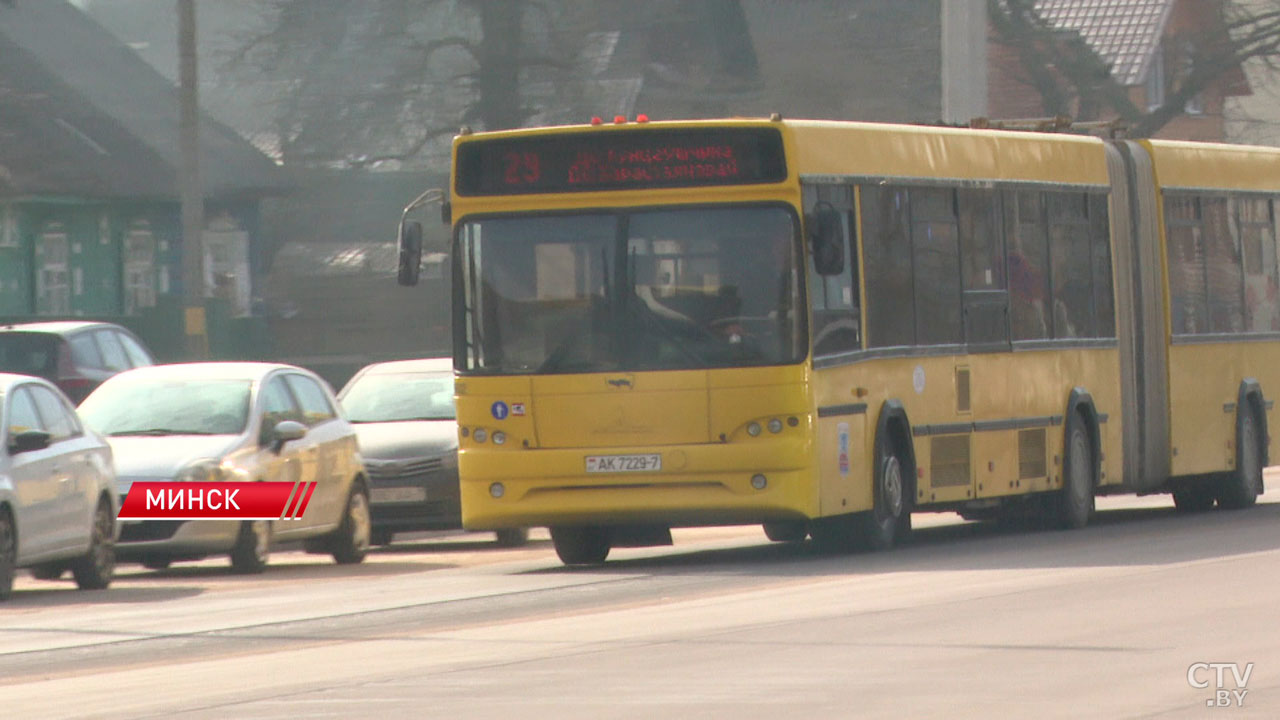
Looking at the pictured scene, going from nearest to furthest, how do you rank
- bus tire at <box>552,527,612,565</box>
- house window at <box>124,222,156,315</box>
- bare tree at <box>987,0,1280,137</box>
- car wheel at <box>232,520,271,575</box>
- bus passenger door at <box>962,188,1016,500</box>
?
bus tire at <box>552,527,612,565</box> → car wheel at <box>232,520,271,575</box> → bus passenger door at <box>962,188,1016,500</box> → bare tree at <box>987,0,1280,137</box> → house window at <box>124,222,156,315</box>

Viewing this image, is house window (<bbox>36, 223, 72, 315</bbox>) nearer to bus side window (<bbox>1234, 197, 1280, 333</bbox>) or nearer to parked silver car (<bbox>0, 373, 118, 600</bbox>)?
bus side window (<bbox>1234, 197, 1280, 333</bbox>)

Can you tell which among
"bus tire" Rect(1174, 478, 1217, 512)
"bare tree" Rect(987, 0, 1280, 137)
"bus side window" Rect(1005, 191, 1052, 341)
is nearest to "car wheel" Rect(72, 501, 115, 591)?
"bus side window" Rect(1005, 191, 1052, 341)

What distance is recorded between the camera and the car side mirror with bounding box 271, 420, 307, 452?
1948 cm

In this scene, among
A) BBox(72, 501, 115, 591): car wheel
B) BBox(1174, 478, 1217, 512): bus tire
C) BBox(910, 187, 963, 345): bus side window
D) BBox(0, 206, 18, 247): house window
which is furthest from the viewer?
BBox(0, 206, 18, 247): house window

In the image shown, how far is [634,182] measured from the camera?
17578mm

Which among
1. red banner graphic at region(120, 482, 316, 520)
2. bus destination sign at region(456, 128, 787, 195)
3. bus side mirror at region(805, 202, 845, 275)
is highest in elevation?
bus destination sign at region(456, 128, 787, 195)

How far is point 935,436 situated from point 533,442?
3175mm

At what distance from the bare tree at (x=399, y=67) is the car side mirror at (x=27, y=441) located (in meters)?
29.4

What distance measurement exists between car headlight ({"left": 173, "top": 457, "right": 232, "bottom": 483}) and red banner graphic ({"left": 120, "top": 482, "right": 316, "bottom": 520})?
38mm

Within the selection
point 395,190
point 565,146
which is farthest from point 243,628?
point 395,190

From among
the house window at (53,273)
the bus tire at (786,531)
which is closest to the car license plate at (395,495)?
the bus tire at (786,531)

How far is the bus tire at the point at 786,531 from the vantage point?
2017 centimetres

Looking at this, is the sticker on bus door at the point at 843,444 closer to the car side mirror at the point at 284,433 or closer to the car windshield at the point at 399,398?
the car side mirror at the point at 284,433

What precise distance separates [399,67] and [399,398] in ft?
77.2
